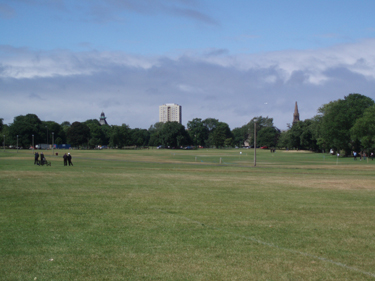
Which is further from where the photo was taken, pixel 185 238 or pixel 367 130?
pixel 367 130

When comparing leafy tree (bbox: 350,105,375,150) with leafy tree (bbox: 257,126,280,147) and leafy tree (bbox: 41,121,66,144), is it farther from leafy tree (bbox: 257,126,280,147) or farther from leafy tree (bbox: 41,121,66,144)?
leafy tree (bbox: 41,121,66,144)

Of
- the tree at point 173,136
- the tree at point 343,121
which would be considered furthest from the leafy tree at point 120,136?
the tree at point 343,121

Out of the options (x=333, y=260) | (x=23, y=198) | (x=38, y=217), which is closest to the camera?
(x=333, y=260)

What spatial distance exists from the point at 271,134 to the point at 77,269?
190079mm

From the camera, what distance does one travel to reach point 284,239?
9.93m

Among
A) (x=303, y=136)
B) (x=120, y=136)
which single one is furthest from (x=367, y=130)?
(x=120, y=136)

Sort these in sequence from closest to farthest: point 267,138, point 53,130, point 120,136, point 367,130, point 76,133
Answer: point 367,130, point 76,133, point 53,130, point 120,136, point 267,138

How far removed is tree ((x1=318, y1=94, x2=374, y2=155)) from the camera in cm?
9294

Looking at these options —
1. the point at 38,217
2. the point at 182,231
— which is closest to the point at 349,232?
the point at 182,231

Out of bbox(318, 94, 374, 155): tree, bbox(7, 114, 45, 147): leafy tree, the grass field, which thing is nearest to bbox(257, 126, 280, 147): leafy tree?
bbox(318, 94, 374, 155): tree

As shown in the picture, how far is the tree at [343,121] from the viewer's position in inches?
3659

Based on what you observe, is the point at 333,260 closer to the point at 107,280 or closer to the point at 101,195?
the point at 107,280

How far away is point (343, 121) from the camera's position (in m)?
93.1

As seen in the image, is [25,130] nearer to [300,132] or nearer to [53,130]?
[53,130]
